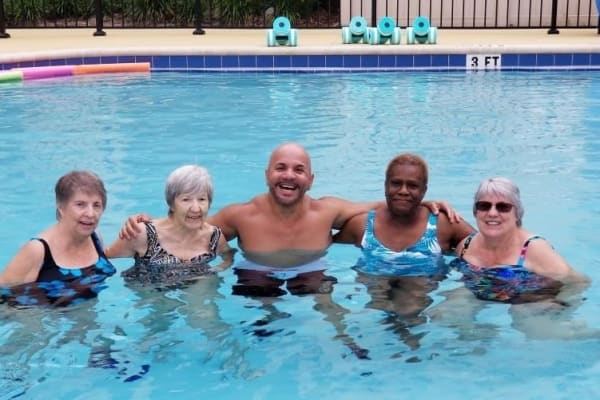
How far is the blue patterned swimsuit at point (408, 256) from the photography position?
482 cm

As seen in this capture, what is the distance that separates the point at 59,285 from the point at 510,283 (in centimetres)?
210

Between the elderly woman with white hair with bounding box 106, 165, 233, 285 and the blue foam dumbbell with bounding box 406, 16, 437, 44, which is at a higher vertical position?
the blue foam dumbbell with bounding box 406, 16, 437, 44

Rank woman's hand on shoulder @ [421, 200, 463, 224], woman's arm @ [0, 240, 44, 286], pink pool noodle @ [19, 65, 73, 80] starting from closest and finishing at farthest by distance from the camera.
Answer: woman's arm @ [0, 240, 44, 286]
woman's hand on shoulder @ [421, 200, 463, 224]
pink pool noodle @ [19, 65, 73, 80]

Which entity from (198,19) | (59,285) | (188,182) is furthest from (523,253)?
(198,19)

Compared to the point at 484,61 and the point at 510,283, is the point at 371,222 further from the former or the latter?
the point at 484,61

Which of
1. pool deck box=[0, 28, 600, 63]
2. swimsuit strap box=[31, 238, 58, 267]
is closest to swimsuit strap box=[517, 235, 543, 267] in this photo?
swimsuit strap box=[31, 238, 58, 267]

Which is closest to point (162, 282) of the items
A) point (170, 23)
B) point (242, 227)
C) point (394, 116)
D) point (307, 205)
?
point (242, 227)

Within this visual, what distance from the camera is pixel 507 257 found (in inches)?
179

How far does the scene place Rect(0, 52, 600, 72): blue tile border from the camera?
13000 millimetres

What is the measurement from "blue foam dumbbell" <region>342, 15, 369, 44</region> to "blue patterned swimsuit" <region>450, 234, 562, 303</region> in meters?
9.72

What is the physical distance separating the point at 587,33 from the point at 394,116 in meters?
7.12

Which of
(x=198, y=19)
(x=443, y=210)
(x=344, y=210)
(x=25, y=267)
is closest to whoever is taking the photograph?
(x=25, y=267)

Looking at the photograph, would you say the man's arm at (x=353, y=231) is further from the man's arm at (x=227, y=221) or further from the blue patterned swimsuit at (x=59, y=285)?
the blue patterned swimsuit at (x=59, y=285)

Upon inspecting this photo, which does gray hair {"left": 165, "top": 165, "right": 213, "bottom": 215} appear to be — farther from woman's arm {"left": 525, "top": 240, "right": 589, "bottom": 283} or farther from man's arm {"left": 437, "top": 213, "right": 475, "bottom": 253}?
woman's arm {"left": 525, "top": 240, "right": 589, "bottom": 283}
